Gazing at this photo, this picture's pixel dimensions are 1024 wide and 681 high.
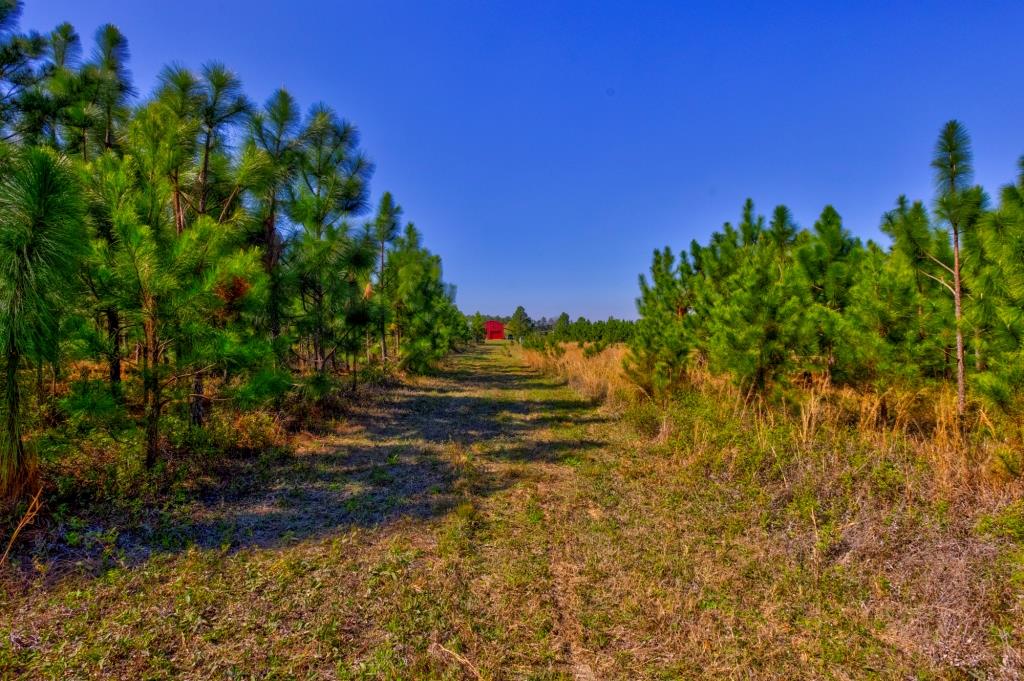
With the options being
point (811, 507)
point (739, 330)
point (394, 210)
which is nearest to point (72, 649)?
point (811, 507)

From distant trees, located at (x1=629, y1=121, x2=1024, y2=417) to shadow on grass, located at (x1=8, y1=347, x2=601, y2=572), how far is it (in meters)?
2.87

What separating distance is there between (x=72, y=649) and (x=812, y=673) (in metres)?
3.98

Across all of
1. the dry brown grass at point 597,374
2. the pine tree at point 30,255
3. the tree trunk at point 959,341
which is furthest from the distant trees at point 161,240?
the tree trunk at point 959,341

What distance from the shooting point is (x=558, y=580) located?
3223 mm

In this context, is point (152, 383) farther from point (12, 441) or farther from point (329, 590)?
point (329, 590)

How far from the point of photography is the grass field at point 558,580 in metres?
2.37

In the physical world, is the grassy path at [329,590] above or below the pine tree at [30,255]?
below

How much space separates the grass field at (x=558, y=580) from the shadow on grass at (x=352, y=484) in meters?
0.04

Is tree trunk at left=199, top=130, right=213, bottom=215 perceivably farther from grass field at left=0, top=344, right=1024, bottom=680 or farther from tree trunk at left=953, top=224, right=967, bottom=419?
tree trunk at left=953, top=224, right=967, bottom=419

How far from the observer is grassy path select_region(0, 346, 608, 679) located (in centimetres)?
239

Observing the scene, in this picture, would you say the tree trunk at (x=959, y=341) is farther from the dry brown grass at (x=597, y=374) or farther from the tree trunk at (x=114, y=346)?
the tree trunk at (x=114, y=346)

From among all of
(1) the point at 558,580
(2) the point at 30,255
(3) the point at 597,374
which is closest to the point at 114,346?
(2) the point at 30,255

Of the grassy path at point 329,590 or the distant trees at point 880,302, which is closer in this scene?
the grassy path at point 329,590

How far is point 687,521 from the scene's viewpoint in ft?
13.4
